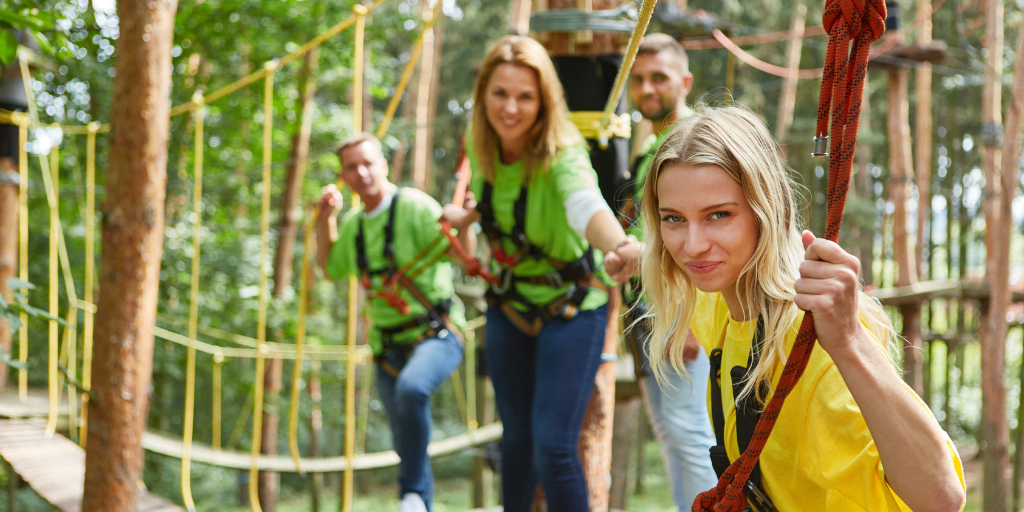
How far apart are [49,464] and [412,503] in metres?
2.29

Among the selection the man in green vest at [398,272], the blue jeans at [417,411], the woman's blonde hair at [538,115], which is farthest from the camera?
the man in green vest at [398,272]

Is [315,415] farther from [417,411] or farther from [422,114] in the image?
[417,411]

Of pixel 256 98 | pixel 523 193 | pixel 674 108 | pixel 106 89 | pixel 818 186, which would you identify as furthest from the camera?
pixel 818 186

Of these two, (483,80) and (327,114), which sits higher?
(327,114)

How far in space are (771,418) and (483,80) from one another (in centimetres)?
150

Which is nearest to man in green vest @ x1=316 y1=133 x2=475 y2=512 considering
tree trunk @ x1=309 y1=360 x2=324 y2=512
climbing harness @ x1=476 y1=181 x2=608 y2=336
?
climbing harness @ x1=476 y1=181 x2=608 y2=336

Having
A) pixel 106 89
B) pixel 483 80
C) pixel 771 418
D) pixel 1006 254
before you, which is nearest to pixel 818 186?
pixel 1006 254

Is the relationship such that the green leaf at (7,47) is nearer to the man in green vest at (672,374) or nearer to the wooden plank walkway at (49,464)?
the man in green vest at (672,374)

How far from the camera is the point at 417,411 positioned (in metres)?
2.44

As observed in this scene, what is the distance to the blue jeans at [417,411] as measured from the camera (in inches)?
96.0

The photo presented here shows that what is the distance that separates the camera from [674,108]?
2.46 meters

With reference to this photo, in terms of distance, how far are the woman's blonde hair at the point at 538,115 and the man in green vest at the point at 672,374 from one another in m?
0.26

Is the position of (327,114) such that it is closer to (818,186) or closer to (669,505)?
(669,505)

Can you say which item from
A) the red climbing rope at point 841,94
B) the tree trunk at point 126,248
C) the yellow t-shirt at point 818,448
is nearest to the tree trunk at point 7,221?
the tree trunk at point 126,248
